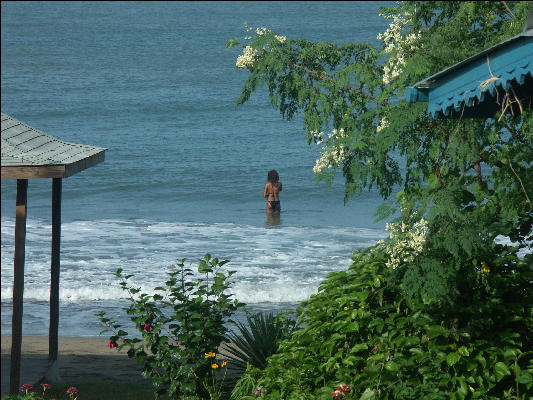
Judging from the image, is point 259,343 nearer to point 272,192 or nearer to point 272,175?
point 272,175

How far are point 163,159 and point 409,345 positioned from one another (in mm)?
35895

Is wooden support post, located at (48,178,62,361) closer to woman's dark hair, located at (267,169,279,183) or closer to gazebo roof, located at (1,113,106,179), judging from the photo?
gazebo roof, located at (1,113,106,179)

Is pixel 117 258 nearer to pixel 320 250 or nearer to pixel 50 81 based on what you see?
pixel 320 250

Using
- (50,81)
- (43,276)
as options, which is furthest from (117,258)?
(50,81)

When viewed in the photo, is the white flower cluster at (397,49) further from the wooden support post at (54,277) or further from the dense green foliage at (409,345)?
the wooden support post at (54,277)

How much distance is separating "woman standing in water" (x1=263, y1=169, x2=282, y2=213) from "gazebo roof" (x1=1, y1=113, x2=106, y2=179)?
1616 centimetres

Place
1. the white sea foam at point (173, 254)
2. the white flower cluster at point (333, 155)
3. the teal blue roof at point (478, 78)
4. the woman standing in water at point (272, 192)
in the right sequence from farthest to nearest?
the woman standing in water at point (272, 192)
the white sea foam at point (173, 254)
the white flower cluster at point (333, 155)
the teal blue roof at point (478, 78)

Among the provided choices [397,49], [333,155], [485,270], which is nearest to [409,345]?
[485,270]

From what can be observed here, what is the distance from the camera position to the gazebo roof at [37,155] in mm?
6660

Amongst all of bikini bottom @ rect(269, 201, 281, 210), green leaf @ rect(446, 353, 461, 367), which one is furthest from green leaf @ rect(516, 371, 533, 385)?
bikini bottom @ rect(269, 201, 281, 210)

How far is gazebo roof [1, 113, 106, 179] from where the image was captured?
666 cm

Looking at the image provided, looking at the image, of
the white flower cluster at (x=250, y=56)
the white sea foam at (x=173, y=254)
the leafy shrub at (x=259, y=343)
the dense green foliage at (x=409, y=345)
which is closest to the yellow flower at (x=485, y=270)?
the dense green foliage at (x=409, y=345)

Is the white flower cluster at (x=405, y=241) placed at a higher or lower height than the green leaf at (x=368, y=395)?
higher

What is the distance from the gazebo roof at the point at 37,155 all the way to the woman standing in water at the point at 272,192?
636 inches
